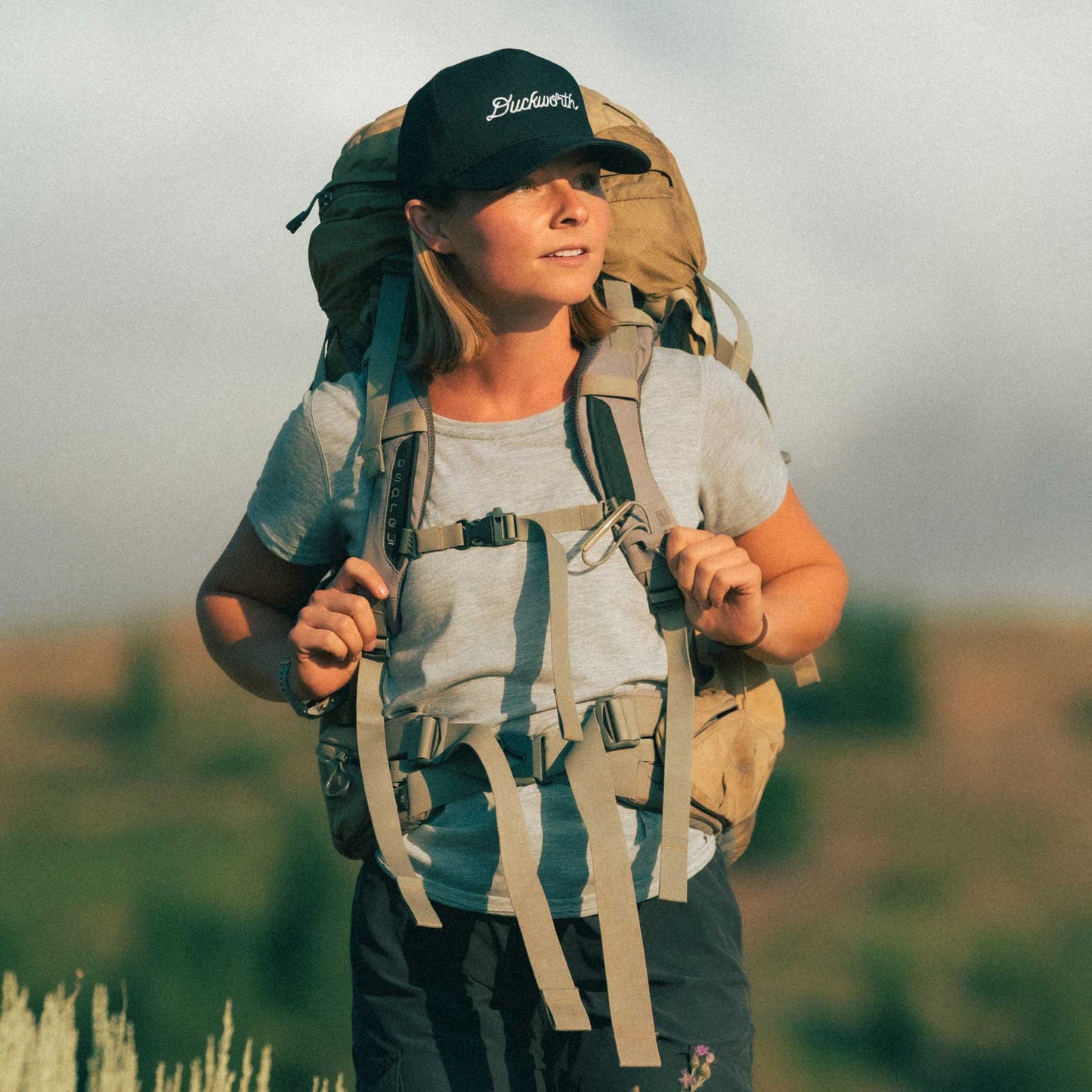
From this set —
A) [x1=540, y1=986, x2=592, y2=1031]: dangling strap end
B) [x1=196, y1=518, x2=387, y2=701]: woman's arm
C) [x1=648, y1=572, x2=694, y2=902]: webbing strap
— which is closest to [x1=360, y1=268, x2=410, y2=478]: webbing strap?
[x1=196, y1=518, x2=387, y2=701]: woman's arm

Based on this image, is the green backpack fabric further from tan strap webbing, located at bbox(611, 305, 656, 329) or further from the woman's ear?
the woman's ear

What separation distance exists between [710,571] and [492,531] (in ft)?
1.38

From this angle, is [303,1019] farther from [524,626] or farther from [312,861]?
[524,626]

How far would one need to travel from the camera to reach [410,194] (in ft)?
8.93

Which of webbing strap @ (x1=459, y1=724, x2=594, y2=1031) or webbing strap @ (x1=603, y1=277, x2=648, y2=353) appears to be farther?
webbing strap @ (x1=603, y1=277, x2=648, y2=353)

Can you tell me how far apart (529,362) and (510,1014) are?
4.02 feet

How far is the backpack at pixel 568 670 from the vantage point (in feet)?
7.61

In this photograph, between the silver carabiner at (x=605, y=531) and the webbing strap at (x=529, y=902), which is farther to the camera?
the silver carabiner at (x=605, y=531)

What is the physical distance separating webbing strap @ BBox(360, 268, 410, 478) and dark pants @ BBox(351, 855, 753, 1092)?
A: 2.80 feet

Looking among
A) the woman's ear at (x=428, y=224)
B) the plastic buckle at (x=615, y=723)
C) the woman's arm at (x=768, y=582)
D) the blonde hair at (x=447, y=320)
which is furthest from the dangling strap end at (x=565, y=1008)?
the woman's ear at (x=428, y=224)

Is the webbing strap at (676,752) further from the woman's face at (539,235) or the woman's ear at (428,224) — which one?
the woman's ear at (428,224)

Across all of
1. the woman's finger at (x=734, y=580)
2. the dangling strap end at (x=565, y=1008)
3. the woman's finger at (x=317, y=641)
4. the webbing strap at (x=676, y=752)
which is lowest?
the dangling strap end at (x=565, y=1008)

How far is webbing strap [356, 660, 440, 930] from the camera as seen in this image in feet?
7.93

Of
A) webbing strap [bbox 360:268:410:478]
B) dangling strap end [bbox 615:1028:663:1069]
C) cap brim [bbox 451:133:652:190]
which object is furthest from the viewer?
webbing strap [bbox 360:268:410:478]
